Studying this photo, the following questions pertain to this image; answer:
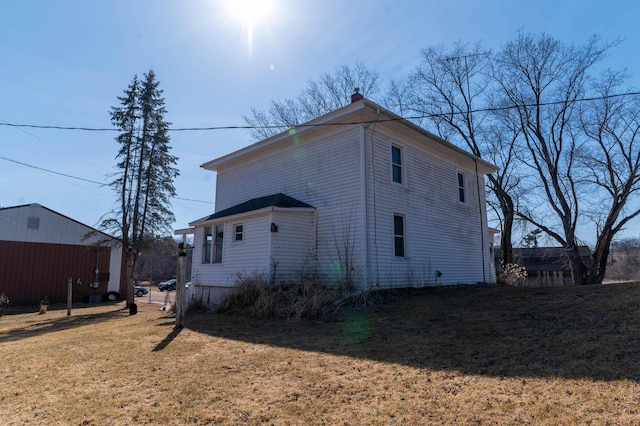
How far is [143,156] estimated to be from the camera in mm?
18672

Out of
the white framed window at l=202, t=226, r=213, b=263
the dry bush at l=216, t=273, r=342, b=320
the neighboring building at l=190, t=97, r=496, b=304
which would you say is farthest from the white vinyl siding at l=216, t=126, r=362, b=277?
the white framed window at l=202, t=226, r=213, b=263

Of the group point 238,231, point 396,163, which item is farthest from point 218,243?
point 396,163

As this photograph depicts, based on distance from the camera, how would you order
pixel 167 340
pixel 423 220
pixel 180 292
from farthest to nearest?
pixel 423 220 → pixel 180 292 → pixel 167 340

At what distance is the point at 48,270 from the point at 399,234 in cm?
1925

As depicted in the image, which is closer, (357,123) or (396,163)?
(357,123)

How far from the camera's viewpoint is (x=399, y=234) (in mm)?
12484

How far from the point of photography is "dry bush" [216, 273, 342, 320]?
8820 mm

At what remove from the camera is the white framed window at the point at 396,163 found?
1270 cm

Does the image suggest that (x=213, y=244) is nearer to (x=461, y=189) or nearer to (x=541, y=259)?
(x=461, y=189)

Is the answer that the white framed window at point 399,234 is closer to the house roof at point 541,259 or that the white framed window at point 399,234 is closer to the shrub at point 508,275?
the shrub at point 508,275

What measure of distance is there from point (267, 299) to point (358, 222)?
351 cm

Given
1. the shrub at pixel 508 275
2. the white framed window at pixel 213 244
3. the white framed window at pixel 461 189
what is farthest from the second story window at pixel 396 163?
the shrub at pixel 508 275

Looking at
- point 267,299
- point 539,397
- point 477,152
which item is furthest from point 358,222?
point 477,152

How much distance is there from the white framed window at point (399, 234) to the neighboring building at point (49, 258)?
1462 cm
